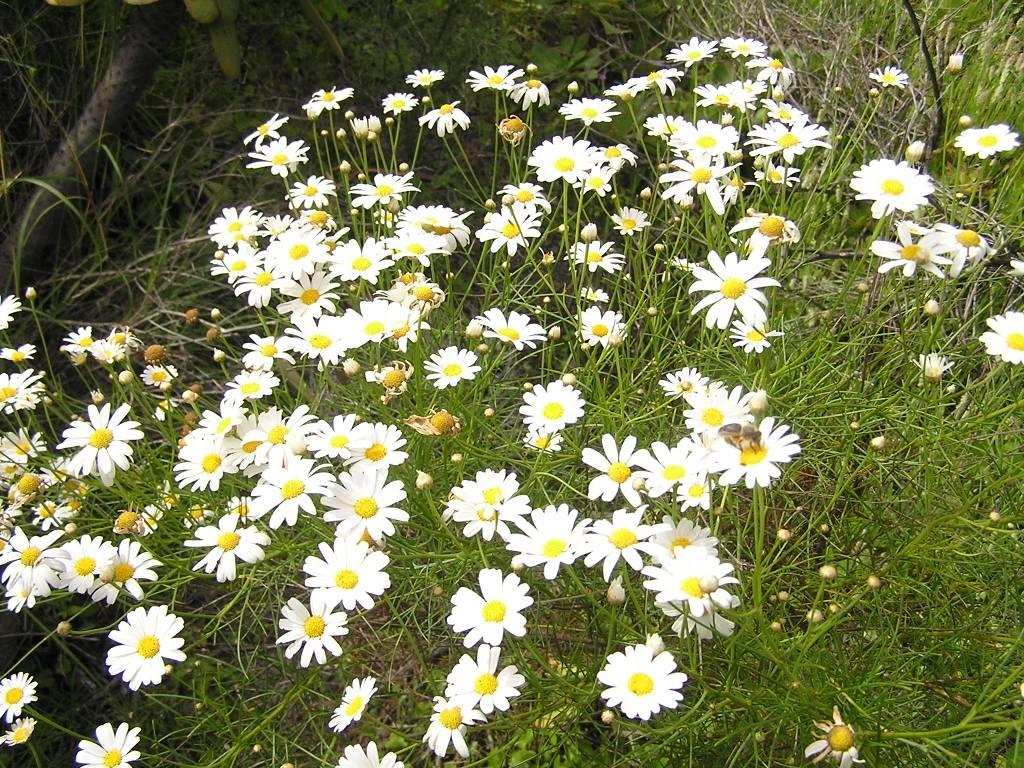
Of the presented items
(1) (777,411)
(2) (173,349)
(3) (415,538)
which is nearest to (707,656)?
(1) (777,411)

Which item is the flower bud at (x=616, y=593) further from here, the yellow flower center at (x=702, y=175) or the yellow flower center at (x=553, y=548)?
the yellow flower center at (x=702, y=175)

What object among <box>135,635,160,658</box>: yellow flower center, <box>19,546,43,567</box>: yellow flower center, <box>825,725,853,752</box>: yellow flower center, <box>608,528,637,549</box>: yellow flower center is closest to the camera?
<box>825,725,853,752</box>: yellow flower center

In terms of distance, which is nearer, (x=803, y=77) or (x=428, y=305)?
(x=428, y=305)

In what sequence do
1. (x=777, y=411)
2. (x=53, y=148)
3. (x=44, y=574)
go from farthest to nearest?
(x=53, y=148)
(x=777, y=411)
(x=44, y=574)

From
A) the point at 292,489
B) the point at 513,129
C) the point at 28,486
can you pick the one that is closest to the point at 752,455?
the point at 292,489

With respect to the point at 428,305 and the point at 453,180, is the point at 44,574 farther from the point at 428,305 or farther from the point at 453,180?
the point at 453,180

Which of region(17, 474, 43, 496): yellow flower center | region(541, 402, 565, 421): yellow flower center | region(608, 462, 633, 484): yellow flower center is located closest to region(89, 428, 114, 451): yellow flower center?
region(17, 474, 43, 496): yellow flower center

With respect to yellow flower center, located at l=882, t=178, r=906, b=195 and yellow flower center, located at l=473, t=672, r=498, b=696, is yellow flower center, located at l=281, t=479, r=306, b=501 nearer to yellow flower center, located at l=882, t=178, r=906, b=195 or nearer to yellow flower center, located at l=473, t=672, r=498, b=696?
yellow flower center, located at l=473, t=672, r=498, b=696

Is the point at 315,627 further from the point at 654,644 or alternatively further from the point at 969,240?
the point at 969,240
